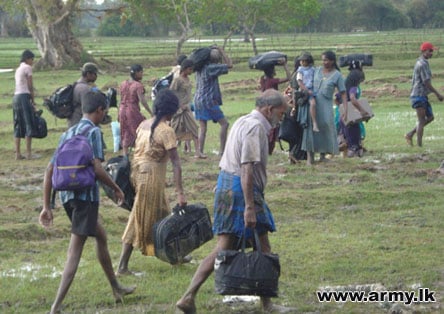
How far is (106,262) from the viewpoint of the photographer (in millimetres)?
7410

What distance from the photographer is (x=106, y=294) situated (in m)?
7.77

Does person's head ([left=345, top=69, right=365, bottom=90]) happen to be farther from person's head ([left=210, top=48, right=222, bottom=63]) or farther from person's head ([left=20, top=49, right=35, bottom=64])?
person's head ([left=20, top=49, right=35, bottom=64])

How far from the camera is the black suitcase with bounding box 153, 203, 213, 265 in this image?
799 cm

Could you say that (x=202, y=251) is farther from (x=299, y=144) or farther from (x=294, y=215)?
(x=299, y=144)

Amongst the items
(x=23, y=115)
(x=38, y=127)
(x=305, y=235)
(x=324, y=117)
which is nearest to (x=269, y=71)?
(x=324, y=117)

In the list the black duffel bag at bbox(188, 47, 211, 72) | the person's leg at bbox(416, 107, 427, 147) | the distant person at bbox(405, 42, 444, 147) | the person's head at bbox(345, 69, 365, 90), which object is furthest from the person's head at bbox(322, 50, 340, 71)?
the person's leg at bbox(416, 107, 427, 147)

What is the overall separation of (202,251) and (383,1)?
9499 centimetres

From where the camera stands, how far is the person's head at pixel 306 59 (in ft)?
44.8

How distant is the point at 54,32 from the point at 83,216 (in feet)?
117

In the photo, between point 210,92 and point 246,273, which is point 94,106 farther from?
point 210,92

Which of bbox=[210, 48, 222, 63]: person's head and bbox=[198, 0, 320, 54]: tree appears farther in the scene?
bbox=[198, 0, 320, 54]: tree

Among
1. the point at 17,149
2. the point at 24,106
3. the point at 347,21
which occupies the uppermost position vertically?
the point at 24,106

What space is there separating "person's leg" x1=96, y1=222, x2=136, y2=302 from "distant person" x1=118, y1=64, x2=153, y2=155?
7303mm

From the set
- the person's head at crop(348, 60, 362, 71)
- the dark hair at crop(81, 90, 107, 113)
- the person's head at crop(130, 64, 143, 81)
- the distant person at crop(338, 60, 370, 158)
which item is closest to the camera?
the dark hair at crop(81, 90, 107, 113)
